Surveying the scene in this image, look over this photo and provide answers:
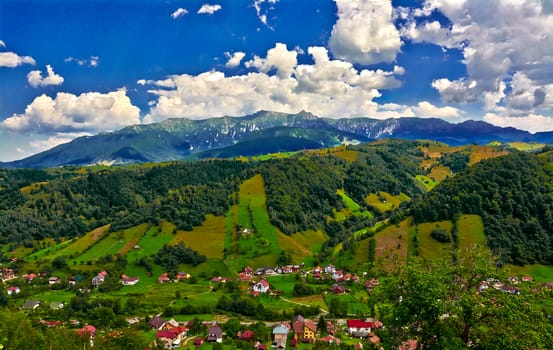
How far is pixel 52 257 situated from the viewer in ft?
484

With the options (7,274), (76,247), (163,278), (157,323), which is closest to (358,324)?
(157,323)

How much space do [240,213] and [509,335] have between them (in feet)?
524

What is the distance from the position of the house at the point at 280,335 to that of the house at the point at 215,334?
9788 millimetres

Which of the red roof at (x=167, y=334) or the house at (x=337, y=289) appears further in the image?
the house at (x=337, y=289)

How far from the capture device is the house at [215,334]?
72938mm

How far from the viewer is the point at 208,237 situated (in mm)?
155625

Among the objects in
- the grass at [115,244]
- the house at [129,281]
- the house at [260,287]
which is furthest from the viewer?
the grass at [115,244]

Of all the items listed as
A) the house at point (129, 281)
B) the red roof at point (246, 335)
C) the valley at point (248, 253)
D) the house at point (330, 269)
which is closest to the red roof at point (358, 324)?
the valley at point (248, 253)

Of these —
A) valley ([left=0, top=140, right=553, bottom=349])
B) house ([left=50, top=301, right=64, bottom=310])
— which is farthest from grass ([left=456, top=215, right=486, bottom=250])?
house ([left=50, top=301, right=64, bottom=310])

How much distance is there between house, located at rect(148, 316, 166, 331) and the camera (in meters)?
79.9

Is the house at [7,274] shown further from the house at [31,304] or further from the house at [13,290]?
the house at [31,304]

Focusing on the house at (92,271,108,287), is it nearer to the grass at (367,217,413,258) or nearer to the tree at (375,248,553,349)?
the grass at (367,217,413,258)

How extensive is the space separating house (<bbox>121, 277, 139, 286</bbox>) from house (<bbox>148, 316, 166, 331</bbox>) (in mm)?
43845

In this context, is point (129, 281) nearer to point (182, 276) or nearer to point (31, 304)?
point (182, 276)
